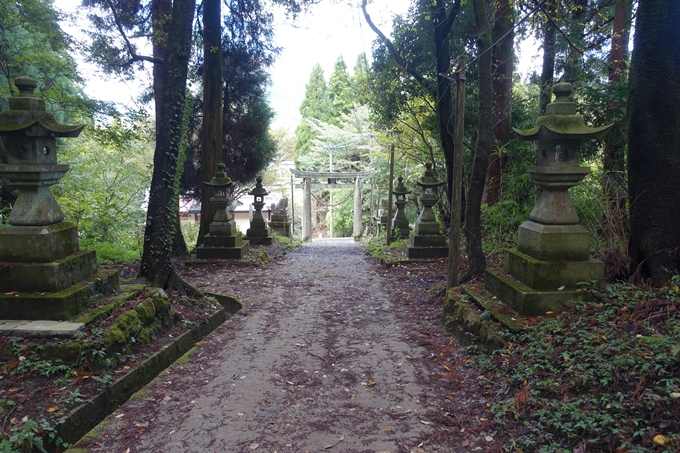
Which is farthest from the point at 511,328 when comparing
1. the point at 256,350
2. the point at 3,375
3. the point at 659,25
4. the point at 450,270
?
the point at 3,375

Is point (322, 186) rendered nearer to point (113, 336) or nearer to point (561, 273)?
point (561, 273)

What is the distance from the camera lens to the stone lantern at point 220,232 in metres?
9.80

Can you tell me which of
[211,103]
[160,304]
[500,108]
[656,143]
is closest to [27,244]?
[160,304]

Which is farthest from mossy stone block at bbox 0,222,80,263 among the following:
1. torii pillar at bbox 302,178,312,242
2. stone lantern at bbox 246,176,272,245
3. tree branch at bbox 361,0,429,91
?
torii pillar at bbox 302,178,312,242

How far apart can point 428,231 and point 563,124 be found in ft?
19.1

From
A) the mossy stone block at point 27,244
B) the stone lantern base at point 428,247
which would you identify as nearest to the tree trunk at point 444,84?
the stone lantern base at point 428,247

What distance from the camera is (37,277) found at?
3.70 metres

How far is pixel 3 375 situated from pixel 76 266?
1.15 metres

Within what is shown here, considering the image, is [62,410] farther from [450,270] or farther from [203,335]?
[450,270]

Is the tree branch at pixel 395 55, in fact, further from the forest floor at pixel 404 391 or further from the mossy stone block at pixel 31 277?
the mossy stone block at pixel 31 277

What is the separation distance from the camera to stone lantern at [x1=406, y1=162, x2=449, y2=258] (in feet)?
31.7

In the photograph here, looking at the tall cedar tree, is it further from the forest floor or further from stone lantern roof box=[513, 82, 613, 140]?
the forest floor

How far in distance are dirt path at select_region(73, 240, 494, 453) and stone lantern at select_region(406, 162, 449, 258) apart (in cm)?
360

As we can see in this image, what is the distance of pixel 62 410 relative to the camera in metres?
2.90
